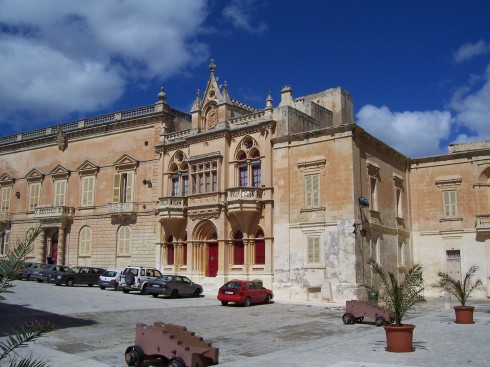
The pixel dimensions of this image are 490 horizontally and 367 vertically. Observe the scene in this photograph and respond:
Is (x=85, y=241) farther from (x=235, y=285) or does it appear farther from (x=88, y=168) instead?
(x=235, y=285)

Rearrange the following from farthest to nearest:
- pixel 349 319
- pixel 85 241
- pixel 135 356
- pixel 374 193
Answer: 1. pixel 85 241
2. pixel 374 193
3. pixel 349 319
4. pixel 135 356

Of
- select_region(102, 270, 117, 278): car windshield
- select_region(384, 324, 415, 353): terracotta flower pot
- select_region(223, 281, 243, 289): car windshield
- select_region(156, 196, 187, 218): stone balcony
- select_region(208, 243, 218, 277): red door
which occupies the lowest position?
select_region(384, 324, 415, 353): terracotta flower pot

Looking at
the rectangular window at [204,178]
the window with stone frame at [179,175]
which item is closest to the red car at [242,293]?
the rectangular window at [204,178]

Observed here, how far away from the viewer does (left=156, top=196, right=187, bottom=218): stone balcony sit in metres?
33.0

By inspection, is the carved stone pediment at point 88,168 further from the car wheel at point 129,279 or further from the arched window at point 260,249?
the arched window at point 260,249

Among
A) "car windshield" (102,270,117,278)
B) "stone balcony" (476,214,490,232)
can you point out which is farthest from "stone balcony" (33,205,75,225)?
"stone balcony" (476,214,490,232)

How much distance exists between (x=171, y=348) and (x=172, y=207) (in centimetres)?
2329

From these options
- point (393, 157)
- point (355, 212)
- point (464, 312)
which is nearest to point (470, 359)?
point (464, 312)

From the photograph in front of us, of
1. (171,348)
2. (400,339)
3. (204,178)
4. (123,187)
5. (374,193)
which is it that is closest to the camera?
(171,348)

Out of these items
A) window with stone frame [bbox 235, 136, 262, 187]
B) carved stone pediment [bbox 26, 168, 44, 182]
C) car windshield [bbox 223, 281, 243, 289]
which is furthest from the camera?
carved stone pediment [bbox 26, 168, 44, 182]

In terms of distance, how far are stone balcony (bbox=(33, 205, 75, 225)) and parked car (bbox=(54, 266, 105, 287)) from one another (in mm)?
7063

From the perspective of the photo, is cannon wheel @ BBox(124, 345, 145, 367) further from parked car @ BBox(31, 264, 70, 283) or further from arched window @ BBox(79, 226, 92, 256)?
arched window @ BBox(79, 226, 92, 256)

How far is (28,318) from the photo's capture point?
56.4ft

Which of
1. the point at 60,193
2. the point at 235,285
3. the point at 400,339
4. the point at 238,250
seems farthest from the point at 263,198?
the point at 60,193
